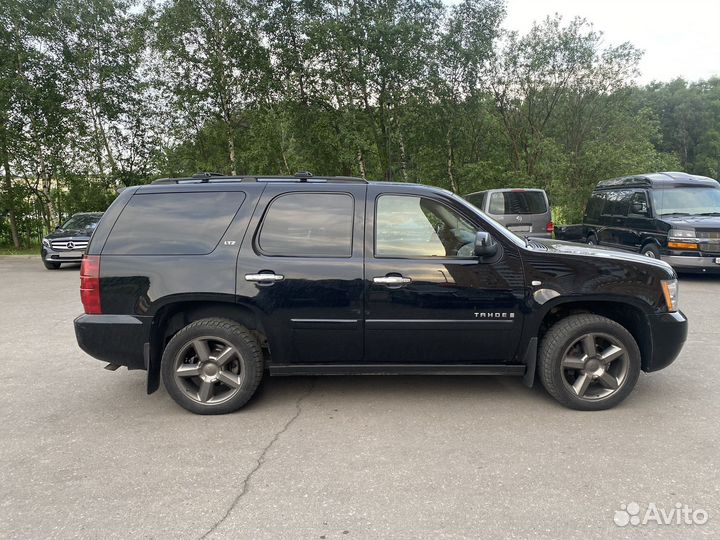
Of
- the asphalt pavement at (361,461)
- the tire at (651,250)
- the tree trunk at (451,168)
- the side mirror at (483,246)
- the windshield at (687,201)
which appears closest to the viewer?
the asphalt pavement at (361,461)

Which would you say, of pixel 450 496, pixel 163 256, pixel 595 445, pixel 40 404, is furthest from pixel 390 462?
pixel 40 404

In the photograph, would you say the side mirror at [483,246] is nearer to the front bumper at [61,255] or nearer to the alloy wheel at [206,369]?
the alloy wheel at [206,369]

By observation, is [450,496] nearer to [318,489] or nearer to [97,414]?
[318,489]

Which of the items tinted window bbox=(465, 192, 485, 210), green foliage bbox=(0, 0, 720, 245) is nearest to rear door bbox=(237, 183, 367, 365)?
tinted window bbox=(465, 192, 485, 210)

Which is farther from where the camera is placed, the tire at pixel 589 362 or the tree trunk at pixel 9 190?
the tree trunk at pixel 9 190

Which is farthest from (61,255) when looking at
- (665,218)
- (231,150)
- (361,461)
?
(665,218)

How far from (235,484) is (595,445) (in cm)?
233

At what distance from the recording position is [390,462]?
2.85 metres

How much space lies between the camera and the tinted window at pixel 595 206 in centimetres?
1155

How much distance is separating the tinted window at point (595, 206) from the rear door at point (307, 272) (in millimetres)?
10006

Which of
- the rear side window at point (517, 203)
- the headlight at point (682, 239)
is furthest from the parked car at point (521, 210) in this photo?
the headlight at point (682, 239)

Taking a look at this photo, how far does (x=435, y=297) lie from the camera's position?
3488 mm

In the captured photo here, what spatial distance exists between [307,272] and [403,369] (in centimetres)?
108

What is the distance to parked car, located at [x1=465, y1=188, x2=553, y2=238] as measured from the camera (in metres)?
11.2
